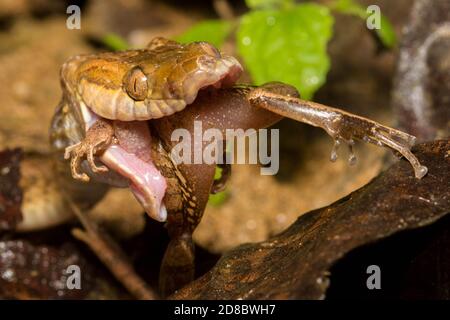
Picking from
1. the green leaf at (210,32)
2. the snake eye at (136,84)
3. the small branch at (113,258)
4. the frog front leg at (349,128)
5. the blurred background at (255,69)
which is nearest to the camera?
the frog front leg at (349,128)

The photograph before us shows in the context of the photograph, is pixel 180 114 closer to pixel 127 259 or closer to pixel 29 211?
pixel 127 259

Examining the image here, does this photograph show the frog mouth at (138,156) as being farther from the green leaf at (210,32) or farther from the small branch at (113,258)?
the green leaf at (210,32)

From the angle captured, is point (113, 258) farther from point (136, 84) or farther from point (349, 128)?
point (349, 128)

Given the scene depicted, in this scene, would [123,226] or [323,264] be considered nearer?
[323,264]

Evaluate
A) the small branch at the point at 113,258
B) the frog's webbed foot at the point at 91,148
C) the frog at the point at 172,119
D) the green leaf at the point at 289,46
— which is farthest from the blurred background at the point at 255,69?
the frog's webbed foot at the point at 91,148

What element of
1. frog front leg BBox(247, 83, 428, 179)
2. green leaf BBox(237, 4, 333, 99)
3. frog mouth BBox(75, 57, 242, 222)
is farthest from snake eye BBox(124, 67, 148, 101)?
green leaf BBox(237, 4, 333, 99)

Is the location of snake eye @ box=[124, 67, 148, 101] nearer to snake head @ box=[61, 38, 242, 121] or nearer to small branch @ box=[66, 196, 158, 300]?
snake head @ box=[61, 38, 242, 121]
